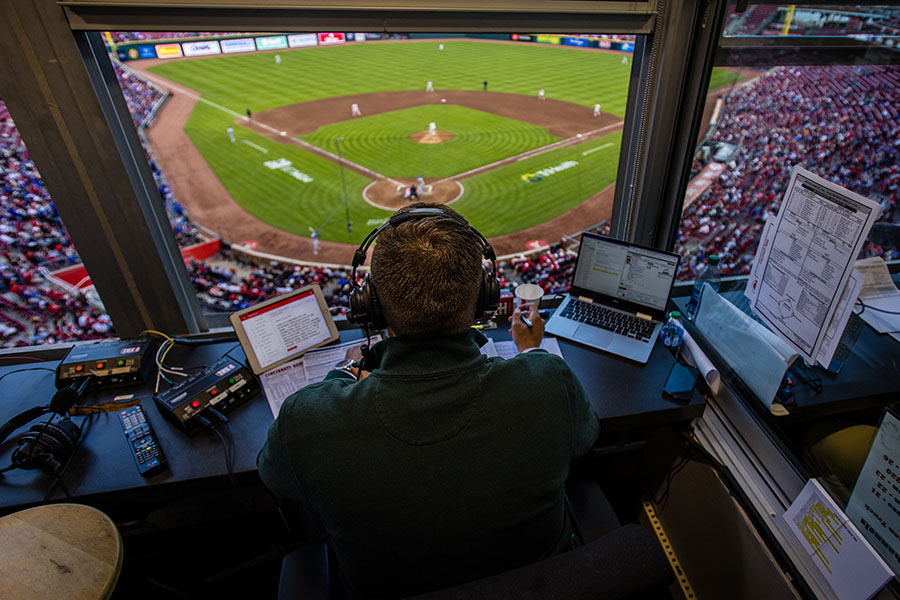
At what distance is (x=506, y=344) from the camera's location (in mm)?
2033

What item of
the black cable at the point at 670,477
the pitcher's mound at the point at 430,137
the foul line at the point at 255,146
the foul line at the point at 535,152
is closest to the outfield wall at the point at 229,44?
the black cable at the point at 670,477

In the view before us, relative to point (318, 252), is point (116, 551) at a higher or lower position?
higher

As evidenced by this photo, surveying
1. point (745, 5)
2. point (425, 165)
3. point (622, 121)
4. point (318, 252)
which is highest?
point (745, 5)

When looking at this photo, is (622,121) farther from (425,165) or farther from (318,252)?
(425,165)

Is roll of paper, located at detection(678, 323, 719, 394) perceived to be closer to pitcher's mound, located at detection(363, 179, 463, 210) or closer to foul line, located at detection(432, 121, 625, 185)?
pitcher's mound, located at detection(363, 179, 463, 210)

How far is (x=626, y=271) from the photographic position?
83.8 inches

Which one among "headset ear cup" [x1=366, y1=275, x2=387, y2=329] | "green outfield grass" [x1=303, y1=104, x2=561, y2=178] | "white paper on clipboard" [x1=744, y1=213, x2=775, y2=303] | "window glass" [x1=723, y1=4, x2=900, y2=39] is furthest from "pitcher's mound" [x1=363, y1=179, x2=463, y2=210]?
"headset ear cup" [x1=366, y1=275, x2=387, y2=329]

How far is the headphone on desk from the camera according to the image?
1546 mm

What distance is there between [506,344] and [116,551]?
1.52m

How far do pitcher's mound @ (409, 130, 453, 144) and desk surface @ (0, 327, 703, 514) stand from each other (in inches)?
512

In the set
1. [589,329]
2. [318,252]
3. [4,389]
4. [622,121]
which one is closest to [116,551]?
[4,389]

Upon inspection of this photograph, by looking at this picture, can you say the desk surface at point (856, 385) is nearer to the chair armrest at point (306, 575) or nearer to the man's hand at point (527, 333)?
the man's hand at point (527, 333)

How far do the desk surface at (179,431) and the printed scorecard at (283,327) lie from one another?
0.62 feet

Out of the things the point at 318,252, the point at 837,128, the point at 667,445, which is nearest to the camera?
the point at 667,445
